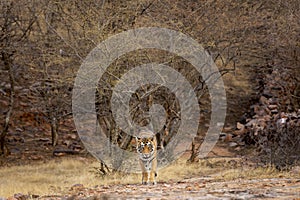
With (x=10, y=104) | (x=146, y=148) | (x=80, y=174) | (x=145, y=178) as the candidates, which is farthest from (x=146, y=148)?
(x=10, y=104)

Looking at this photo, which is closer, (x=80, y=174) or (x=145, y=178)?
(x=145, y=178)

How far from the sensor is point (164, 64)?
15.4m

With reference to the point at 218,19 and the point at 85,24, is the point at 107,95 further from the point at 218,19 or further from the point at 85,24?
the point at 218,19

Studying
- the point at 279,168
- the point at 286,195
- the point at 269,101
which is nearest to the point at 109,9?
the point at 279,168

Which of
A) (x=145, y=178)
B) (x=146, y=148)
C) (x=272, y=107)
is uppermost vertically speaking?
(x=272, y=107)

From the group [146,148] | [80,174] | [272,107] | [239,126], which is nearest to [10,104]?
[80,174]

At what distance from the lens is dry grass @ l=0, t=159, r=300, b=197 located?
12.2 m

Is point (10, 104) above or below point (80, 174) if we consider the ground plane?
above

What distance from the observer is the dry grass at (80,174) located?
12.2 metres

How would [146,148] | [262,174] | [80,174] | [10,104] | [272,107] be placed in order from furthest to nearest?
[272,107] → [10,104] → [80,174] → [262,174] → [146,148]

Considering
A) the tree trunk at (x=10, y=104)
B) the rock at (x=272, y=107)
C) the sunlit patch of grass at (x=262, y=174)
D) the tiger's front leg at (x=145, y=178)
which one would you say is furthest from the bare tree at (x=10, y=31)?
the rock at (x=272, y=107)

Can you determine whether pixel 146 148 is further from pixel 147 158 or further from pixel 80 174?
pixel 80 174

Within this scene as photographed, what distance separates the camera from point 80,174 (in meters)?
16.8

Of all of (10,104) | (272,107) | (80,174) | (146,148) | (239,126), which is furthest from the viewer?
(272,107)
